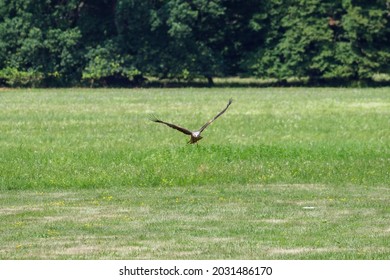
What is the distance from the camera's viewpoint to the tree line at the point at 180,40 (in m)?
68.2

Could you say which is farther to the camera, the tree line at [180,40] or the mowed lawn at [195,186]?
the tree line at [180,40]

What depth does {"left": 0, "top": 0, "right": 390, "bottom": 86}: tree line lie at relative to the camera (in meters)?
68.2

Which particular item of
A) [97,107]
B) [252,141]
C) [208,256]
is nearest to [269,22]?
[97,107]

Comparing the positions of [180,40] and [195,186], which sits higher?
[195,186]

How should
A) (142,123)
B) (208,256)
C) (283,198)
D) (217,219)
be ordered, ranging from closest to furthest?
(208,256), (217,219), (283,198), (142,123)

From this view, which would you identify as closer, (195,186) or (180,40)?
(195,186)

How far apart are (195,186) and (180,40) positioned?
45.7 m

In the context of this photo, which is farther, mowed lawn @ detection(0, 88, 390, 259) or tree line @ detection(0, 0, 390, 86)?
tree line @ detection(0, 0, 390, 86)

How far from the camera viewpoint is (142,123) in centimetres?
3903

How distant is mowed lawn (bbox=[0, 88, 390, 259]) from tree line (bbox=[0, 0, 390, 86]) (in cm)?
2450

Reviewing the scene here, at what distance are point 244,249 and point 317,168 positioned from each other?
1001 centimetres

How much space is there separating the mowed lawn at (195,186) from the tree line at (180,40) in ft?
80.4

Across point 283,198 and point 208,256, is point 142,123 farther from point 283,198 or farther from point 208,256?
point 208,256

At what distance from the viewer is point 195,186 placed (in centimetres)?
2411
